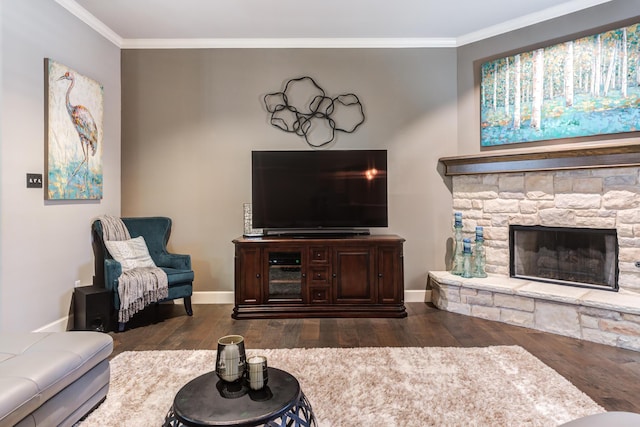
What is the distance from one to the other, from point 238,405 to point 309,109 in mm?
3356

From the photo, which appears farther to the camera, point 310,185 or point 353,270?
point 310,185

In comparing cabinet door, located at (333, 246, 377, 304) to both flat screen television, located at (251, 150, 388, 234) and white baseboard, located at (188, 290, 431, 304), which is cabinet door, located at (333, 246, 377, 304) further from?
white baseboard, located at (188, 290, 431, 304)

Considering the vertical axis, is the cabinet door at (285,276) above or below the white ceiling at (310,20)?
below

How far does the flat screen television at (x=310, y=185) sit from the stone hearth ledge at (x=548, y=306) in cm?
110

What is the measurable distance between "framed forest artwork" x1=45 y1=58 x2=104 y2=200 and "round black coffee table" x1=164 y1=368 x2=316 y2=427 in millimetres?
2459

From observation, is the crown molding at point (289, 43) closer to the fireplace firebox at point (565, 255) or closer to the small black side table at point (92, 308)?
the fireplace firebox at point (565, 255)

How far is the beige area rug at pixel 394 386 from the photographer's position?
189cm

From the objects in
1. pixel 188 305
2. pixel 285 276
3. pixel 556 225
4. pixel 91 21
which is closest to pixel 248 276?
pixel 285 276

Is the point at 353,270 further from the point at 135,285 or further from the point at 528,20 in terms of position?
the point at 528,20

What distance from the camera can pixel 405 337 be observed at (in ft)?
10.1

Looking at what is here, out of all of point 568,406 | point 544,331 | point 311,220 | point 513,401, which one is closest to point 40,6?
point 311,220

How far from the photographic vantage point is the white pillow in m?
3.42

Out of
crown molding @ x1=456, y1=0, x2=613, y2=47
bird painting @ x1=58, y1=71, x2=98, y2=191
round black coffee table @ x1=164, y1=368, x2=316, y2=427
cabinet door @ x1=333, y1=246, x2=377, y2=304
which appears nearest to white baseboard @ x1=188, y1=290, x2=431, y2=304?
cabinet door @ x1=333, y1=246, x2=377, y2=304

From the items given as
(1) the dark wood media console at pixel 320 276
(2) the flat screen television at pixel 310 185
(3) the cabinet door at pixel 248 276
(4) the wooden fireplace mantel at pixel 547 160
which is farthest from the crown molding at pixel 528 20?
(3) the cabinet door at pixel 248 276
